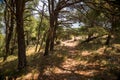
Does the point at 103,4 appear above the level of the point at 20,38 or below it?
above

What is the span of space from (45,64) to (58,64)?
945 mm

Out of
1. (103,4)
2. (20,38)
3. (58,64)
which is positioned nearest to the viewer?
(103,4)

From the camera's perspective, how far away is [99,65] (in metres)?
15.1

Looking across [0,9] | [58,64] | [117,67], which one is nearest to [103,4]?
[117,67]

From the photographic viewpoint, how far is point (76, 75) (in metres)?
12.8

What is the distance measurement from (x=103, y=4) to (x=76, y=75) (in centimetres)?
470

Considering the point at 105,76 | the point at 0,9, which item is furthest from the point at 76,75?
the point at 0,9

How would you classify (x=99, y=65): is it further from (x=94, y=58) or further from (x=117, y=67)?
(x=94, y=58)

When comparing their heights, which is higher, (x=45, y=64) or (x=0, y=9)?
(x=0, y=9)

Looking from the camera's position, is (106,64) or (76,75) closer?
(76,75)

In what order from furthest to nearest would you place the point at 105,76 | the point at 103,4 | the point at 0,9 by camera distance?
the point at 0,9 → the point at 103,4 → the point at 105,76

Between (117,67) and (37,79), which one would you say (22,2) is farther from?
(117,67)

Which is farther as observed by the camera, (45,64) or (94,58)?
(94,58)

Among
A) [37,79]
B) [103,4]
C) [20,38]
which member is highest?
[103,4]
